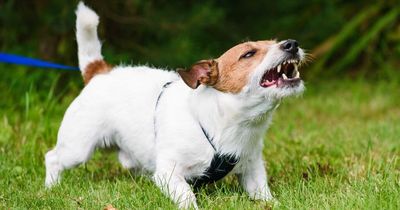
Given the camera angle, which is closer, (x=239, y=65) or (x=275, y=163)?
(x=239, y=65)

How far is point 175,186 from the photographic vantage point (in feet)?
12.8

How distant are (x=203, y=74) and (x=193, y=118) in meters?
0.25

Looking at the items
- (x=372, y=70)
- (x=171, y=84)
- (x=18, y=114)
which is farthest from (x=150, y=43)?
(x=171, y=84)

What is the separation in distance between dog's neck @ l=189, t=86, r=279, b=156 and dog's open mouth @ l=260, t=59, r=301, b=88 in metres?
0.17

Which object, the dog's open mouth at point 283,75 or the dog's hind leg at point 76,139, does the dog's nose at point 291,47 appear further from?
the dog's hind leg at point 76,139

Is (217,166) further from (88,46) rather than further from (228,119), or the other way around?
(88,46)

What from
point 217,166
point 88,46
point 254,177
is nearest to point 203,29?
point 88,46

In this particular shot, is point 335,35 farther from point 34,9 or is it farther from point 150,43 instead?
point 34,9

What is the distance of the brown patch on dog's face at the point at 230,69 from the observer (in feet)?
12.9

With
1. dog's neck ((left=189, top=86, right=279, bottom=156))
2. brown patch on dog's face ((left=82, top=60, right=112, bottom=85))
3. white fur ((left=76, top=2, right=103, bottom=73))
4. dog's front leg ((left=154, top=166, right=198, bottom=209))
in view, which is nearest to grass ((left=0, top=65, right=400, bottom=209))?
dog's front leg ((left=154, top=166, right=198, bottom=209))

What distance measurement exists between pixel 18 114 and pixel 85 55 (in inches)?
67.3

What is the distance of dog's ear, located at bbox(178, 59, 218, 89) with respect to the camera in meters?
3.98

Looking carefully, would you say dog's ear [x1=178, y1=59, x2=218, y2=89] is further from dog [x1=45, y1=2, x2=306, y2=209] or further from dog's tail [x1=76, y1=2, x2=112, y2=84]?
dog's tail [x1=76, y1=2, x2=112, y2=84]

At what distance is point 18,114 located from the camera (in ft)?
20.7
